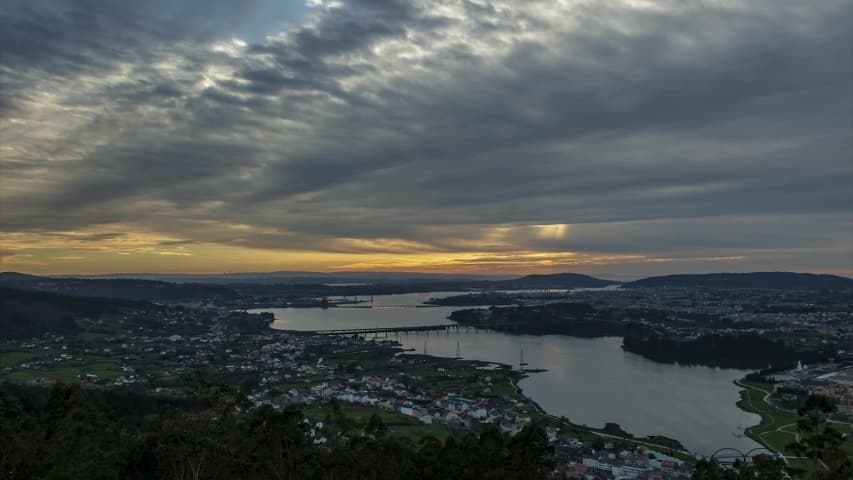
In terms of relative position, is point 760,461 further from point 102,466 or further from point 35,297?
point 35,297

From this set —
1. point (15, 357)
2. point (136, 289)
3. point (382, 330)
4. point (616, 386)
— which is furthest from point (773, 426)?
point (136, 289)

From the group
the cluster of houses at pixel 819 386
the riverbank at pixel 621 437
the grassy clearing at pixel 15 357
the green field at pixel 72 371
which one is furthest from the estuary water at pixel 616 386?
the grassy clearing at pixel 15 357

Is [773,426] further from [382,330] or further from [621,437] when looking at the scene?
[382,330]

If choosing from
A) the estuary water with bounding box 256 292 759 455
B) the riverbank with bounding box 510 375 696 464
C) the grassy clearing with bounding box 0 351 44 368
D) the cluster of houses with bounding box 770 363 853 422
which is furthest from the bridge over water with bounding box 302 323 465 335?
the riverbank with bounding box 510 375 696 464

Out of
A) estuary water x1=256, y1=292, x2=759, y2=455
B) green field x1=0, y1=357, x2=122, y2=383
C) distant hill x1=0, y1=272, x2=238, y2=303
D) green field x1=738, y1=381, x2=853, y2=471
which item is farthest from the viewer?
distant hill x1=0, y1=272, x2=238, y2=303

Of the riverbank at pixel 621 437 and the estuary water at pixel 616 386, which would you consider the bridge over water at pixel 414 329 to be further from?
the riverbank at pixel 621 437

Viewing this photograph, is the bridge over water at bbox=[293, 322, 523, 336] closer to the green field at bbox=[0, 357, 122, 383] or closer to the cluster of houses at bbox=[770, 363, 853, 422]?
the green field at bbox=[0, 357, 122, 383]

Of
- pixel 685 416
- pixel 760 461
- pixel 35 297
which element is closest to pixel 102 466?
pixel 760 461
